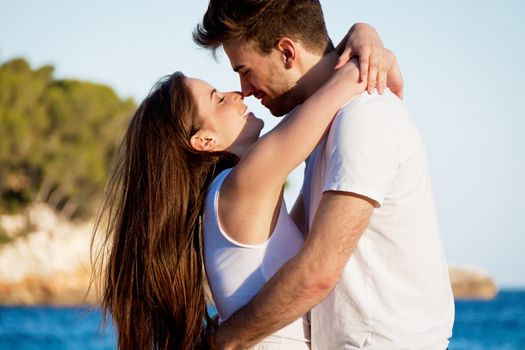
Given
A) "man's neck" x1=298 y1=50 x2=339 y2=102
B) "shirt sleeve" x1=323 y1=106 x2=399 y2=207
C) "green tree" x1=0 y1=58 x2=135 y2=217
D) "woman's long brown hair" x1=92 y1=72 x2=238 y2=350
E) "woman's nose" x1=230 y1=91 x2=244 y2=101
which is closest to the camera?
"shirt sleeve" x1=323 y1=106 x2=399 y2=207

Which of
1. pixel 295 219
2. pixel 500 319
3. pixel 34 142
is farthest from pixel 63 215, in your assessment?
pixel 295 219

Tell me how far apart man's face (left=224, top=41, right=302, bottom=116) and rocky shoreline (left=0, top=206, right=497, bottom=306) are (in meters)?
36.0

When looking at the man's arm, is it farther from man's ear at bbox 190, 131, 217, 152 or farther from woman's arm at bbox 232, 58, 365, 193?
man's ear at bbox 190, 131, 217, 152

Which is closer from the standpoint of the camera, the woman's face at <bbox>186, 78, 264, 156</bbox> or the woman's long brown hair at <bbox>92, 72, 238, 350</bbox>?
the woman's long brown hair at <bbox>92, 72, 238, 350</bbox>

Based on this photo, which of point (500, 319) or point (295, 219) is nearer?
point (295, 219)

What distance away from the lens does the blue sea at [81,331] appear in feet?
95.1

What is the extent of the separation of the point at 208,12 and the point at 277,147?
71cm

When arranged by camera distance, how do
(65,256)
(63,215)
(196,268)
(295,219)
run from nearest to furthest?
1. (196,268)
2. (295,219)
3. (63,215)
4. (65,256)

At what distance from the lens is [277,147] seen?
274 cm

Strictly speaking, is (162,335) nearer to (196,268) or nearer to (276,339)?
(196,268)

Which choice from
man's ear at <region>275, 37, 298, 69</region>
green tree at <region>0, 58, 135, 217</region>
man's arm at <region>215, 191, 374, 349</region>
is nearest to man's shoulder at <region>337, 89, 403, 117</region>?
man's arm at <region>215, 191, 374, 349</region>

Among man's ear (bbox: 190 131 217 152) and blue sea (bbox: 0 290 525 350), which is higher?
blue sea (bbox: 0 290 525 350)

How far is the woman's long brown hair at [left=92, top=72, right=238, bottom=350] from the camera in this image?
9.90 ft

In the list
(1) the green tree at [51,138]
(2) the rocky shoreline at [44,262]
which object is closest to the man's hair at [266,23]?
(1) the green tree at [51,138]
